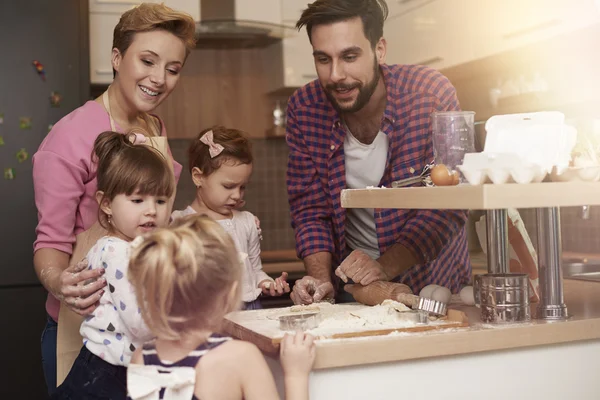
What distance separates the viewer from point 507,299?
4.66 ft

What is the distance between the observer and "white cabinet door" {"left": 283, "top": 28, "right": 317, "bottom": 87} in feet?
12.4

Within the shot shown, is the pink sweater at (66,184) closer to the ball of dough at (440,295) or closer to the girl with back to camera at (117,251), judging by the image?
the girl with back to camera at (117,251)

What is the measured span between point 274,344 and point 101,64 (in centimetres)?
243

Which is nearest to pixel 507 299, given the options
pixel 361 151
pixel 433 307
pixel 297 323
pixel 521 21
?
pixel 433 307

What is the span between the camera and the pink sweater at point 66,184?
1.76 m

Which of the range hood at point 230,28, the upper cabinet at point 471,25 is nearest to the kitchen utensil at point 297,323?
the upper cabinet at point 471,25

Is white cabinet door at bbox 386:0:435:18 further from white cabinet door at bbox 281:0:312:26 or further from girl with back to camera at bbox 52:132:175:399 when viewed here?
girl with back to camera at bbox 52:132:175:399

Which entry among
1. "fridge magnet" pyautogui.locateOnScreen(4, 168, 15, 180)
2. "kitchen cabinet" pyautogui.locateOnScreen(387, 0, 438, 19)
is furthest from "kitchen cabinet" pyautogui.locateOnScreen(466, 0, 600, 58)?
"fridge magnet" pyautogui.locateOnScreen(4, 168, 15, 180)

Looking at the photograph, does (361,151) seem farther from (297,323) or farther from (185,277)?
(185,277)

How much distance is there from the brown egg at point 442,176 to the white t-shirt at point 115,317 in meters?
0.62

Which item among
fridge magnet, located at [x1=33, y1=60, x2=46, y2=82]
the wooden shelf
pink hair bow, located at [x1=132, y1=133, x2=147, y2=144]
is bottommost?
the wooden shelf

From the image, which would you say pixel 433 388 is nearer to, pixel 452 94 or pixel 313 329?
pixel 313 329

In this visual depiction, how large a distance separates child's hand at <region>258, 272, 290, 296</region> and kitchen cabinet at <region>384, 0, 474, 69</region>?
134cm

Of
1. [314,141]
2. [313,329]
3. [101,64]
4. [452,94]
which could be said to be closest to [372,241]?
[314,141]
